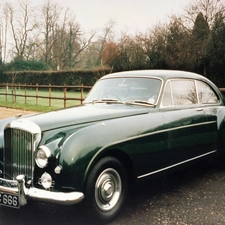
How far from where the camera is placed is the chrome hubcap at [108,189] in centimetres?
338

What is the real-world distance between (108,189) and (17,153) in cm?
99

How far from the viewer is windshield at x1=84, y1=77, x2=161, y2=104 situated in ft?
14.5

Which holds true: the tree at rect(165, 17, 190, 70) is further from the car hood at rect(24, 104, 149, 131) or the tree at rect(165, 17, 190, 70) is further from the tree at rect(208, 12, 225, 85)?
the car hood at rect(24, 104, 149, 131)

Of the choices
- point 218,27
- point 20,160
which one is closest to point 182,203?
point 20,160

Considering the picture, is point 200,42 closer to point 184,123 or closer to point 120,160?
point 184,123

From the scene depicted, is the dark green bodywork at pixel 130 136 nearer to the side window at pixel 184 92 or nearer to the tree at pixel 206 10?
the side window at pixel 184 92

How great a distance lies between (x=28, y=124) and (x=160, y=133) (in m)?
1.54

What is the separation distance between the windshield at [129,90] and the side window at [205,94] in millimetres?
941

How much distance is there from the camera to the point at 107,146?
337 cm

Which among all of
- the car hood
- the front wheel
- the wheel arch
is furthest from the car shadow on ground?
the car hood

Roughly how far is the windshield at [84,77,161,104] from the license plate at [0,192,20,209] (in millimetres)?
1925

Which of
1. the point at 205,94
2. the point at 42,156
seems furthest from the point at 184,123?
the point at 42,156

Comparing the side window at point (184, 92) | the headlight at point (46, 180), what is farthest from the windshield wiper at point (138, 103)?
the headlight at point (46, 180)

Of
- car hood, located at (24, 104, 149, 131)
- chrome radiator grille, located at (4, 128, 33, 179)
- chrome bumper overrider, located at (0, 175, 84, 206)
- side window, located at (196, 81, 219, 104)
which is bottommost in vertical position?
chrome bumper overrider, located at (0, 175, 84, 206)
